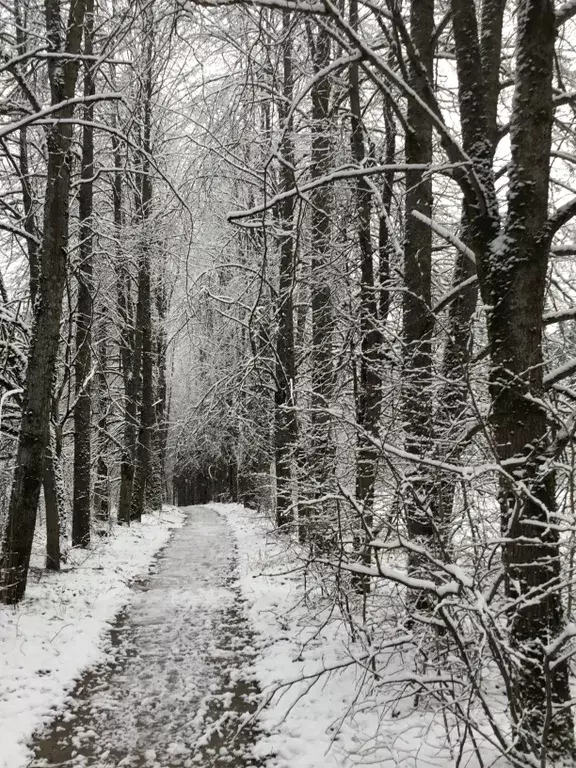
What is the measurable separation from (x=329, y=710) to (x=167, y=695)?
1617 mm

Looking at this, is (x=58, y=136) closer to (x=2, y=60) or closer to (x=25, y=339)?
(x=2, y=60)

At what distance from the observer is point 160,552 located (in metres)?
12.9

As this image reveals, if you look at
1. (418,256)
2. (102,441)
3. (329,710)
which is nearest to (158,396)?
(102,441)

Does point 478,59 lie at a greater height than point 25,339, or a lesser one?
greater

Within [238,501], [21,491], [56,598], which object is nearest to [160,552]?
[56,598]

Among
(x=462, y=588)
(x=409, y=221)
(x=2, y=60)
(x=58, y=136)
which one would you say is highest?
(x=2, y=60)

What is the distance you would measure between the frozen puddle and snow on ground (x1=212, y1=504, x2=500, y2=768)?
9.7 inches

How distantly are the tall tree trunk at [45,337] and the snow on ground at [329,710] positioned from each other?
3231 mm

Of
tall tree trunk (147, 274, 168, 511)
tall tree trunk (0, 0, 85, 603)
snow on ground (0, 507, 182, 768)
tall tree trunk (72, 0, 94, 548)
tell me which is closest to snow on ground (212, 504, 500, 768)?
snow on ground (0, 507, 182, 768)

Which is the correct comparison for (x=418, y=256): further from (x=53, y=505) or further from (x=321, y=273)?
(x=53, y=505)

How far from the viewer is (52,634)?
651 centimetres

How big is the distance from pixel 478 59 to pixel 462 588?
3.48 meters

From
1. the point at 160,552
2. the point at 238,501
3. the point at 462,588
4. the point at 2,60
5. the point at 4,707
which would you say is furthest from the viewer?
the point at 238,501

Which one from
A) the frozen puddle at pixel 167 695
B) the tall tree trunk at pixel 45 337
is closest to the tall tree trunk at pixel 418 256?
the frozen puddle at pixel 167 695
